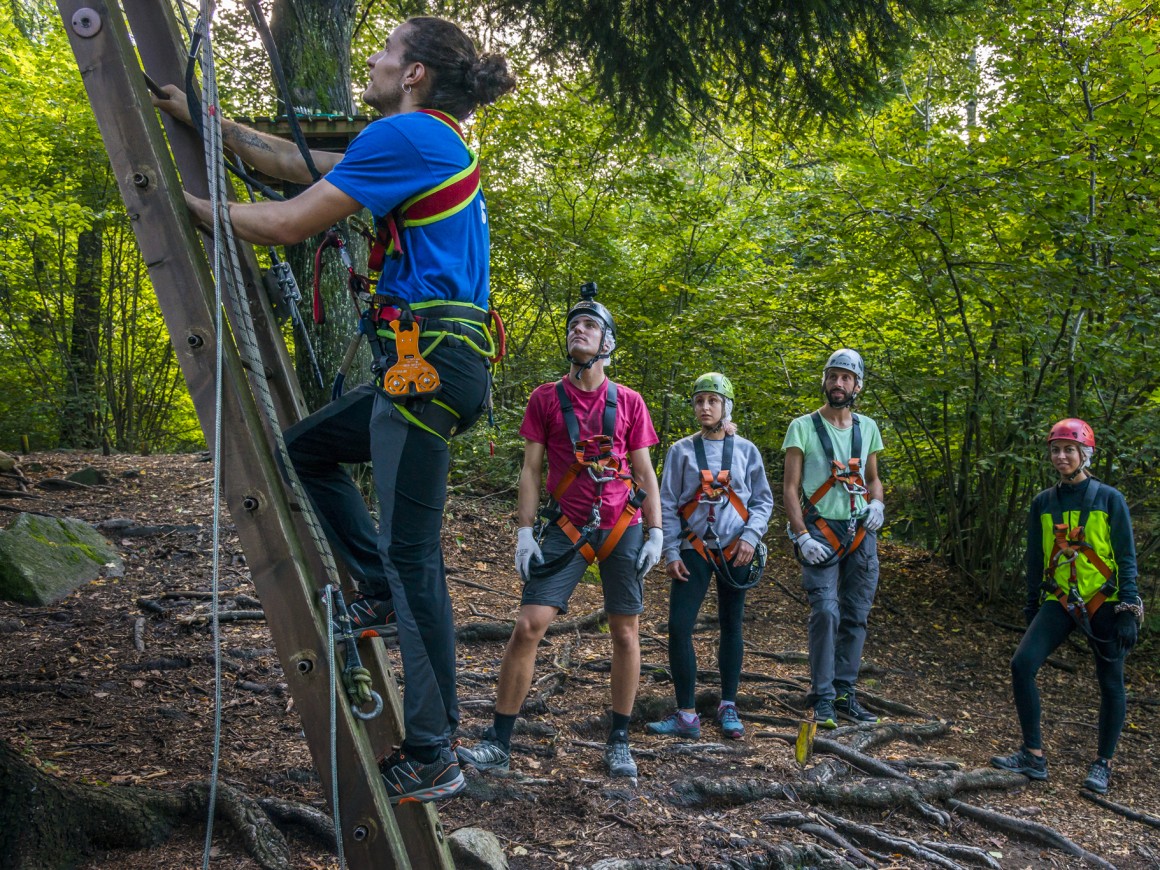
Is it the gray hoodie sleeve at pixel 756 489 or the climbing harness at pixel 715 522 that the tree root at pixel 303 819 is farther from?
the gray hoodie sleeve at pixel 756 489

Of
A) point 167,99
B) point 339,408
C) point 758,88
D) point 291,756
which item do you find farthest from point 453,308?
point 758,88

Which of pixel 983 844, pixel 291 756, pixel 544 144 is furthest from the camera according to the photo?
pixel 544 144

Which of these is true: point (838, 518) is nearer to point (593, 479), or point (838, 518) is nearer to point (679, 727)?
point (679, 727)

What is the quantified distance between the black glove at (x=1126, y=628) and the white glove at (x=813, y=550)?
1.77 metres

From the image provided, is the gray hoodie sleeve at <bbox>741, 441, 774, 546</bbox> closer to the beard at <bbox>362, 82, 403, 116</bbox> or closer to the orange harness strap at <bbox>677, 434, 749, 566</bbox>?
the orange harness strap at <bbox>677, 434, 749, 566</bbox>

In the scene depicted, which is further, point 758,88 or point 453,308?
point 758,88

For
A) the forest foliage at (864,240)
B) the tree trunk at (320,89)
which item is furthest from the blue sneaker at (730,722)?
the forest foliage at (864,240)

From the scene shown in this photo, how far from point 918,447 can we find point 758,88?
5.26 metres

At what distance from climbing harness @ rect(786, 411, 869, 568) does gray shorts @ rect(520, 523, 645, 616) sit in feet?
5.99

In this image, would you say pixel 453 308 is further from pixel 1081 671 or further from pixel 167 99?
pixel 1081 671

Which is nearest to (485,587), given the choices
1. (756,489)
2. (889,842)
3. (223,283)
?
(756,489)

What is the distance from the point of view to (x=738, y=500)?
5.54 metres

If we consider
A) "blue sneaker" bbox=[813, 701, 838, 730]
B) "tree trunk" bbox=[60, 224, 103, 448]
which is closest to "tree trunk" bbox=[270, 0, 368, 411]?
"blue sneaker" bbox=[813, 701, 838, 730]

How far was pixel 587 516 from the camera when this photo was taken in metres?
4.43
